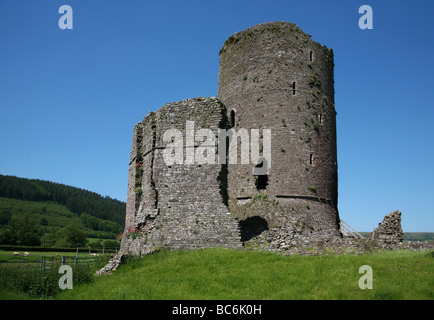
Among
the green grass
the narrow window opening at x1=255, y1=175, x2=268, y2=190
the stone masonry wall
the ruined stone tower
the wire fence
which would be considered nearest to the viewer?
the green grass

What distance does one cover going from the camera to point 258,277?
11.0m

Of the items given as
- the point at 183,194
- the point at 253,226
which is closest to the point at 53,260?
the point at 253,226

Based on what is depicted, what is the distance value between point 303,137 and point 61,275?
15267 mm

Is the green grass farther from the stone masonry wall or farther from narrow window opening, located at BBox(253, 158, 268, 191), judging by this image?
narrow window opening, located at BBox(253, 158, 268, 191)

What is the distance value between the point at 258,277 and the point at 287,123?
1295 cm

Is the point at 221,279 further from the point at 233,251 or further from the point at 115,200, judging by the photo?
the point at 115,200

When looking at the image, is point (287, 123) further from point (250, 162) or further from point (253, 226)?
point (253, 226)

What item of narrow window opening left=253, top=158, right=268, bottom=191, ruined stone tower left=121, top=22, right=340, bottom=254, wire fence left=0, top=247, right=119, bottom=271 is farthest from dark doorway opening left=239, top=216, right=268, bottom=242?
wire fence left=0, top=247, right=119, bottom=271

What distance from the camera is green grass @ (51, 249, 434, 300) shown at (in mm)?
9508

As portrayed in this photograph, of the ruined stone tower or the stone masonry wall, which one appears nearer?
the stone masonry wall

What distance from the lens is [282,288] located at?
9875 millimetres

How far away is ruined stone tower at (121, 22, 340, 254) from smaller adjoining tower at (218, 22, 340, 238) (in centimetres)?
6
